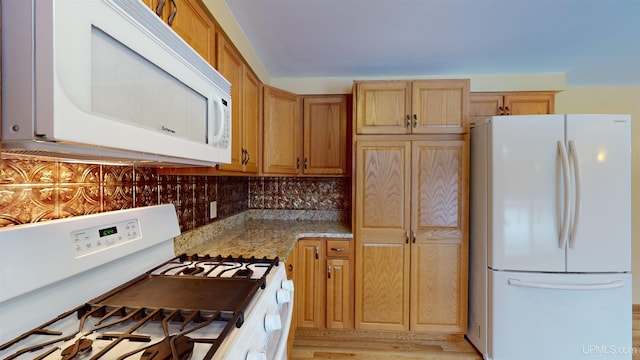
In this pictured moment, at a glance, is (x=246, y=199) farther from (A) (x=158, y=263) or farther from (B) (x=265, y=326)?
(B) (x=265, y=326)

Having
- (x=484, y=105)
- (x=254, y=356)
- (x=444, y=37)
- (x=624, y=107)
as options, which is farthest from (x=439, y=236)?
(x=624, y=107)

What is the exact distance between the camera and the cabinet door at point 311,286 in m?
2.10

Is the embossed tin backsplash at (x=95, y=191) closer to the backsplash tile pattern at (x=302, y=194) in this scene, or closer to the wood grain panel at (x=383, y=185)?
the backsplash tile pattern at (x=302, y=194)

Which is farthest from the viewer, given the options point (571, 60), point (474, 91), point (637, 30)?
point (474, 91)

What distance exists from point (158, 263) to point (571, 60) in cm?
321

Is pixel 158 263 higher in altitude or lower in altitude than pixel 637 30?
lower

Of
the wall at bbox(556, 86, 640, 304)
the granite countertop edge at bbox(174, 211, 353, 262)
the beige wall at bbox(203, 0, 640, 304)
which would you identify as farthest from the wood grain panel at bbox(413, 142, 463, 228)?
the wall at bbox(556, 86, 640, 304)

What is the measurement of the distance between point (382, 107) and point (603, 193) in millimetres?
1514

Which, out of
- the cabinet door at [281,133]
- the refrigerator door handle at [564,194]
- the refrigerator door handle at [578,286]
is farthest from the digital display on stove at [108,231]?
the refrigerator door handle at [564,194]

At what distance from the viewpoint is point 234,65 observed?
148cm

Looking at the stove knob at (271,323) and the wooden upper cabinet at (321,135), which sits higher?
the wooden upper cabinet at (321,135)

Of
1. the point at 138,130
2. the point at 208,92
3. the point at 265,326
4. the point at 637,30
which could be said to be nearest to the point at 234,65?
the point at 208,92

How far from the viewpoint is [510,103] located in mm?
2295

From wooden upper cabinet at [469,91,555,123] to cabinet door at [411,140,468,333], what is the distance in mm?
532
